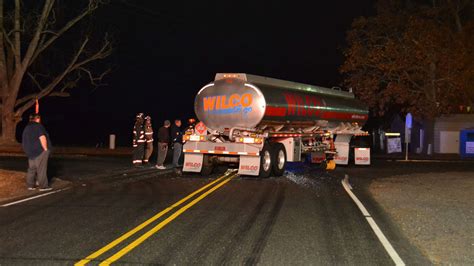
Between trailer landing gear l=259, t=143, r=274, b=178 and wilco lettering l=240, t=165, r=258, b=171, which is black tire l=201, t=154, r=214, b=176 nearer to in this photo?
wilco lettering l=240, t=165, r=258, b=171

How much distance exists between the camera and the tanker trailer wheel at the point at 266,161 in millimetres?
17453

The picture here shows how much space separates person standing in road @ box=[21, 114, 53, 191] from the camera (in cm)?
1319

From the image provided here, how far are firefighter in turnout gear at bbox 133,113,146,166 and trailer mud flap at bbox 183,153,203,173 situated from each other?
3330 mm

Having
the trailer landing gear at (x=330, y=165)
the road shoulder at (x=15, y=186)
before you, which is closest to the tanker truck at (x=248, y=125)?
the trailer landing gear at (x=330, y=165)

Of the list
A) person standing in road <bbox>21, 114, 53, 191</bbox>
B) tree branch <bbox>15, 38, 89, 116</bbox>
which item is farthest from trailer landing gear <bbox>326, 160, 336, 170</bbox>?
tree branch <bbox>15, 38, 89, 116</bbox>

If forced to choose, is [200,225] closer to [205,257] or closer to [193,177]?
[205,257]

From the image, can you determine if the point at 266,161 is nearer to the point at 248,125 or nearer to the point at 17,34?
the point at 248,125

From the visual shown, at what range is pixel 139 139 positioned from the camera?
68.2 ft

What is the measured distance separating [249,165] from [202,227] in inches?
323

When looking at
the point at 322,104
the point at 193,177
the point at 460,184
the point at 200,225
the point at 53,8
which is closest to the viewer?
the point at 200,225

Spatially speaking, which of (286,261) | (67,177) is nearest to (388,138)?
(67,177)

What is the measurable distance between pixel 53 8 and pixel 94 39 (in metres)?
3.31

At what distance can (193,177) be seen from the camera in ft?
57.6

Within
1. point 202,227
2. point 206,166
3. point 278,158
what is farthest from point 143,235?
point 278,158
